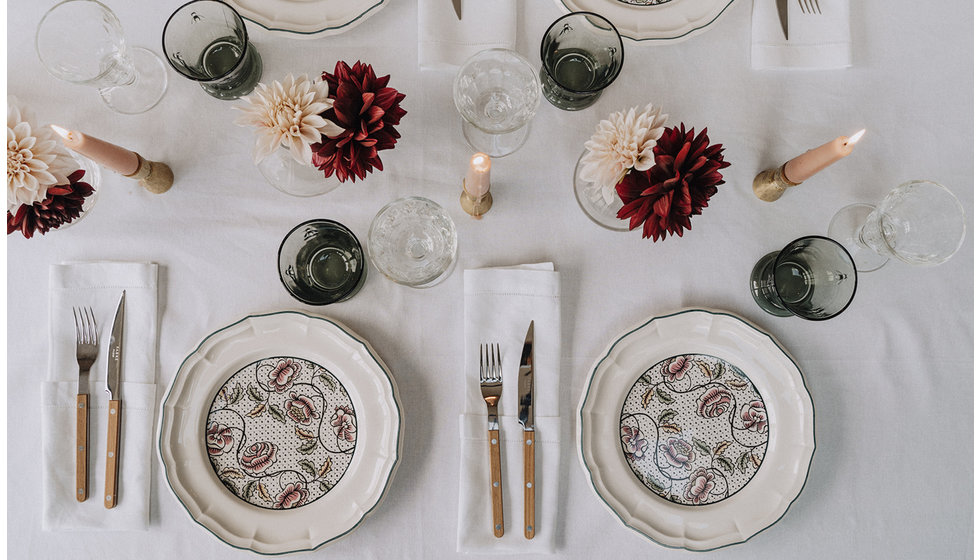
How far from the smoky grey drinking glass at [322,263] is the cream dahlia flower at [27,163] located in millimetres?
302

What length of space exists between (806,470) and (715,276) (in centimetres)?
31

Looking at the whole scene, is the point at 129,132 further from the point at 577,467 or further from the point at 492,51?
the point at 577,467

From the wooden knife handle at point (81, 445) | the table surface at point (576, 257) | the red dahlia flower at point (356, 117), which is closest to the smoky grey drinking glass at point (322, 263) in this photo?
the table surface at point (576, 257)

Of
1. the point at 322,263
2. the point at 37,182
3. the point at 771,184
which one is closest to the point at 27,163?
the point at 37,182

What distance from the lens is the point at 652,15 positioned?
88 cm

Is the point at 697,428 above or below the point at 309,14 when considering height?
below

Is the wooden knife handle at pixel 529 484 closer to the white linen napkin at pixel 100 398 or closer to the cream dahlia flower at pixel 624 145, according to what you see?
the cream dahlia flower at pixel 624 145

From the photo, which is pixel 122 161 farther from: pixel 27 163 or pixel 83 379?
pixel 83 379

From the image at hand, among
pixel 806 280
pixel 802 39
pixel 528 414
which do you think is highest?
pixel 802 39

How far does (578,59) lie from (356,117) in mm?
347

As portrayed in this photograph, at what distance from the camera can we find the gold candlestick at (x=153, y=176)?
829mm

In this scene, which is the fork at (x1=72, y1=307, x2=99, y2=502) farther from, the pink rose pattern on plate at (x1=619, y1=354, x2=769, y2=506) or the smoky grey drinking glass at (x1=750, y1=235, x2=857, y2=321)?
the smoky grey drinking glass at (x1=750, y1=235, x2=857, y2=321)

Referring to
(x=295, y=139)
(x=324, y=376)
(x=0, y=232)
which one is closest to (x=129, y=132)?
(x=0, y=232)

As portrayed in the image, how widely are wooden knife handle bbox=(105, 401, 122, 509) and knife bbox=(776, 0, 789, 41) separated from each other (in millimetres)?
1144
